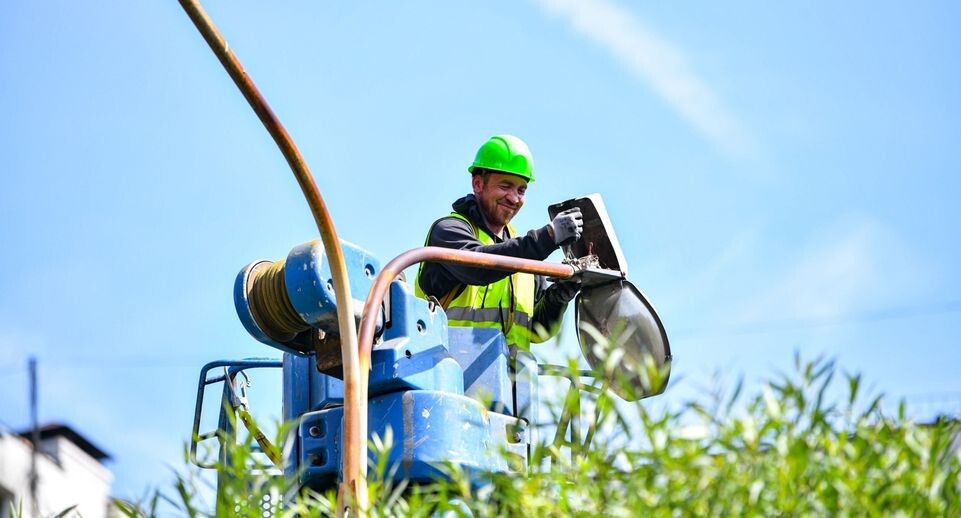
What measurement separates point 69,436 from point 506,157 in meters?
20.4

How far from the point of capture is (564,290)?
7320 mm

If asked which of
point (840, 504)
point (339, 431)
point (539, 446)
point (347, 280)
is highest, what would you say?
point (347, 280)

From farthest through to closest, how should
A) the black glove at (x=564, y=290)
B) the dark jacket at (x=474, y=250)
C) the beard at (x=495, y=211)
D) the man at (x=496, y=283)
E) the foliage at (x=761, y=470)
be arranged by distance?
1. the beard at (x=495, y=211)
2. the black glove at (x=564, y=290)
3. the man at (x=496, y=283)
4. the dark jacket at (x=474, y=250)
5. the foliage at (x=761, y=470)

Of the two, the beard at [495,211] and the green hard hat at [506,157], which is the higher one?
the green hard hat at [506,157]

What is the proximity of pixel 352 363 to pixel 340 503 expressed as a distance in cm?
56

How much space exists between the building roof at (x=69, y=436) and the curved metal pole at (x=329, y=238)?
20435 millimetres

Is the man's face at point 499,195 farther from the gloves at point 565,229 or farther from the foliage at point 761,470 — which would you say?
the foliage at point 761,470

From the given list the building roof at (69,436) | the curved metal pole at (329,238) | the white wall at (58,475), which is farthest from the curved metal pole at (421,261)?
the building roof at (69,436)

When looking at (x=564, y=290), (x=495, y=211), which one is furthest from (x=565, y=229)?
(x=495, y=211)

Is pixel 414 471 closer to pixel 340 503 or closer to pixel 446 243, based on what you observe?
pixel 340 503

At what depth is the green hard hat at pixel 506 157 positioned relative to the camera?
7941 millimetres

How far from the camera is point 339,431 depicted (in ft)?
20.1

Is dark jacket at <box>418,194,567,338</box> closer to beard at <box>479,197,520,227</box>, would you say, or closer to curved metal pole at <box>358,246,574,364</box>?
curved metal pole at <box>358,246,574,364</box>

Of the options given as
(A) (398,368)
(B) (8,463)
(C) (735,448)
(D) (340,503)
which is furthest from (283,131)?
(B) (8,463)
